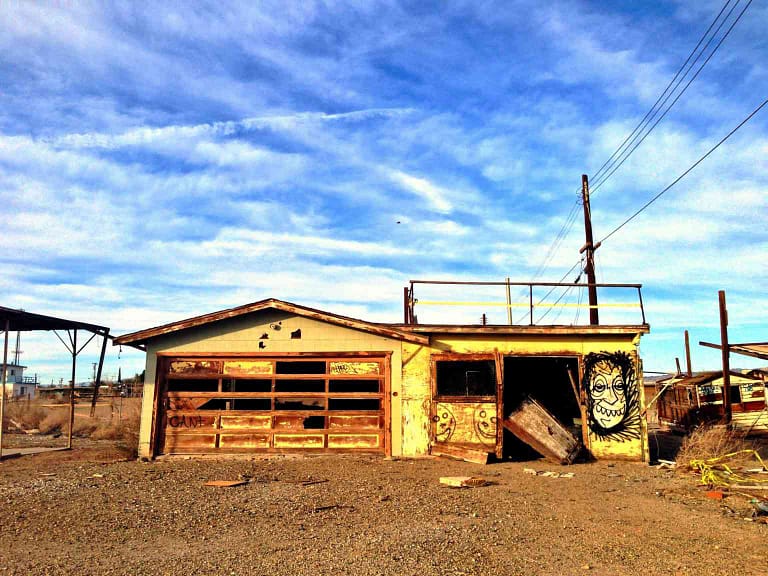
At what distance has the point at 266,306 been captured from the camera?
14.3 metres

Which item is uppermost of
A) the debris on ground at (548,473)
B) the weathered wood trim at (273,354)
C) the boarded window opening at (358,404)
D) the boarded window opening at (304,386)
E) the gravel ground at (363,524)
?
the weathered wood trim at (273,354)

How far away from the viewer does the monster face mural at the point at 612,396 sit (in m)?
14.3

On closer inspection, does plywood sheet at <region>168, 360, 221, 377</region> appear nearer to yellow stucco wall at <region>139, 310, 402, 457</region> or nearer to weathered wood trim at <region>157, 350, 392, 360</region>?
weathered wood trim at <region>157, 350, 392, 360</region>

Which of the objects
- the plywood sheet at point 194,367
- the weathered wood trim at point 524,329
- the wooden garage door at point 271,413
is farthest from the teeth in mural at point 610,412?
the plywood sheet at point 194,367

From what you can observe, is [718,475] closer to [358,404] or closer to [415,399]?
[415,399]

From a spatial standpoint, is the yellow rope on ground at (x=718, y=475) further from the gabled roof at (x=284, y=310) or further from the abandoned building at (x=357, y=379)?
the gabled roof at (x=284, y=310)

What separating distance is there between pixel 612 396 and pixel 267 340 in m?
8.46

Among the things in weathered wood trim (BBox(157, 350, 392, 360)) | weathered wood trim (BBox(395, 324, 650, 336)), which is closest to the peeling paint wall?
weathered wood trim (BBox(395, 324, 650, 336))

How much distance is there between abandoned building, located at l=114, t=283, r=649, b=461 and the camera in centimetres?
1422

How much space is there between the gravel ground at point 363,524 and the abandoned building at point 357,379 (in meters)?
1.65

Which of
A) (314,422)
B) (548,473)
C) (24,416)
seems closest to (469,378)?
(314,422)

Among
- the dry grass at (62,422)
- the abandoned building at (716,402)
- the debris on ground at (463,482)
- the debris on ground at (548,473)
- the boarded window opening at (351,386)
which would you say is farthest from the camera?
the abandoned building at (716,402)

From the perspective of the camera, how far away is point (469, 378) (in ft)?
57.8

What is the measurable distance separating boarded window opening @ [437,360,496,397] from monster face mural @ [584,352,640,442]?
2393 millimetres
